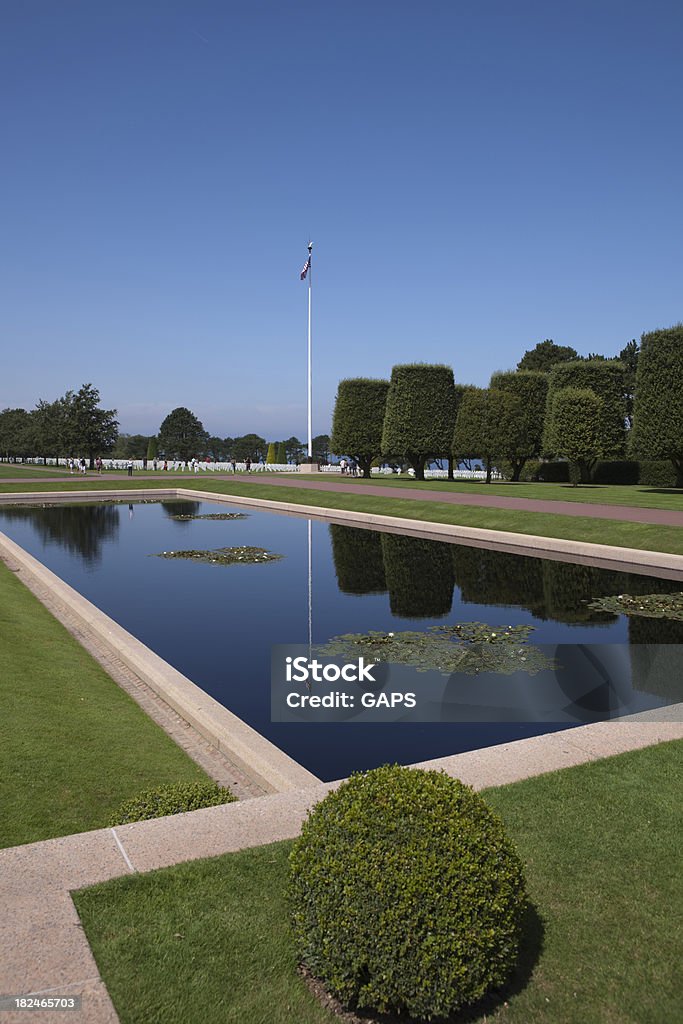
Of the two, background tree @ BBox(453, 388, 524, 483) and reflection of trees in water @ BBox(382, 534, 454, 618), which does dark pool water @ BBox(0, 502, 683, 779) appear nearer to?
reflection of trees in water @ BBox(382, 534, 454, 618)

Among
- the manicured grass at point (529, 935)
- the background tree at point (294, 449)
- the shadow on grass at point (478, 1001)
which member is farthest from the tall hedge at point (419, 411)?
the background tree at point (294, 449)

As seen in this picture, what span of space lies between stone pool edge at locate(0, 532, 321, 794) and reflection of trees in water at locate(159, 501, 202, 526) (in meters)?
16.9

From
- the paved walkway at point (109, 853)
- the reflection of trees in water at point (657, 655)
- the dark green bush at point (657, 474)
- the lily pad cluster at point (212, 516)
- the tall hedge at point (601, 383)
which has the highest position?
the tall hedge at point (601, 383)

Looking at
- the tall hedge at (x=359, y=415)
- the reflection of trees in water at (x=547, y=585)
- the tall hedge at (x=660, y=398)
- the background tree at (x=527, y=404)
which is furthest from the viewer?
the tall hedge at (x=359, y=415)

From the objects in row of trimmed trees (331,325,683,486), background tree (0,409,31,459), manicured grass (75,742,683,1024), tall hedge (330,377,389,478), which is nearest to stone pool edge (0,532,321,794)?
manicured grass (75,742,683,1024)

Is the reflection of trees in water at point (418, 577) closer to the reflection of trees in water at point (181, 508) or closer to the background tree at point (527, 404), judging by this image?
the reflection of trees in water at point (181, 508)

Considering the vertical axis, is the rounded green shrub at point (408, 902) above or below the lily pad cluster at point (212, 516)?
above

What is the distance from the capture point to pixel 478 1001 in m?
3.38

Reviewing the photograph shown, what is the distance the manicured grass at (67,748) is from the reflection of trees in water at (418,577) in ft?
18.8

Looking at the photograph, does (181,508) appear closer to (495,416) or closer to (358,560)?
(358,560)

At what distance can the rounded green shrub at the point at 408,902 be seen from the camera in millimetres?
3084

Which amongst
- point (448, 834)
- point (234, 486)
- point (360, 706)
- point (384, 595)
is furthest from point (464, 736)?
point (234, 486)

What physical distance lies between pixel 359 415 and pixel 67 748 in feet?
155

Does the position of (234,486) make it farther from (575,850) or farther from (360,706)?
(575,850)
